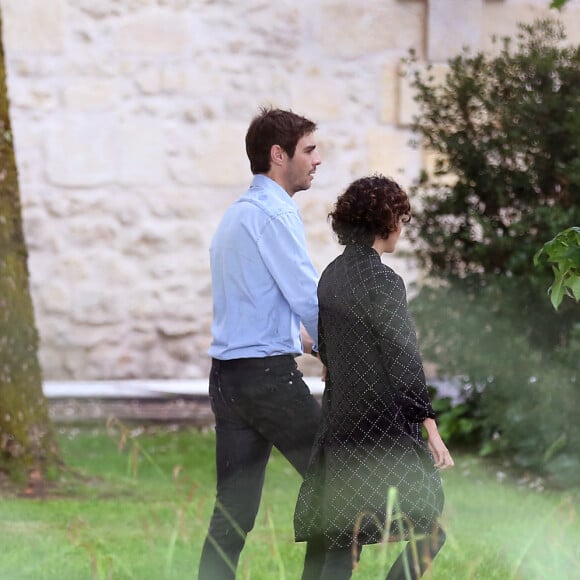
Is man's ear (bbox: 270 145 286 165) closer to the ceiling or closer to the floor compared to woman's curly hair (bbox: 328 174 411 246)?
closer to the ceiling

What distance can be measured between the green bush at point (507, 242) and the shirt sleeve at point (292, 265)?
2731 mm

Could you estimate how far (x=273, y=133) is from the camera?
13.4ft

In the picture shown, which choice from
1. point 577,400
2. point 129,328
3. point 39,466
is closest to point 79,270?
point 129,328

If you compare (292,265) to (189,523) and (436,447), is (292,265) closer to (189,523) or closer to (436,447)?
(436,447)

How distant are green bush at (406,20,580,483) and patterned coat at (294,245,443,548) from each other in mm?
2823

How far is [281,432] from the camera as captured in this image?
3.98 meters

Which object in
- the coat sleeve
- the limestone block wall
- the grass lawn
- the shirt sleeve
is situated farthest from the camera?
the limestone block wall

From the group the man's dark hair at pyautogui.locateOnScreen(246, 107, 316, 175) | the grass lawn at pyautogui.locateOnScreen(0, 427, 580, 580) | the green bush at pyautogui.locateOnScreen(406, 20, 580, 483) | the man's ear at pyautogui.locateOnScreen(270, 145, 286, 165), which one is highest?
the man's dark hair at pyautogui.locateOnScreen(246, 107, 316, 175)

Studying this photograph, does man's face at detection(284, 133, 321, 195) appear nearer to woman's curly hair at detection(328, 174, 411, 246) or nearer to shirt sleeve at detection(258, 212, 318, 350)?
shirt sleeve at detection(258, 212, 318, 350)

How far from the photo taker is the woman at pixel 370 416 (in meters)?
3.63

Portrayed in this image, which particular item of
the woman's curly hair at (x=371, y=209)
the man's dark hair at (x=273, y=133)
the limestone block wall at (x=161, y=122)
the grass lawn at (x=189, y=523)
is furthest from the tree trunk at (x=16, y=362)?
the woman's curly hair at (x=371, y=209)

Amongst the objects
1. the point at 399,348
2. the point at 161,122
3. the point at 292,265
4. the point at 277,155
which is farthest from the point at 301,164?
the point at 161,122

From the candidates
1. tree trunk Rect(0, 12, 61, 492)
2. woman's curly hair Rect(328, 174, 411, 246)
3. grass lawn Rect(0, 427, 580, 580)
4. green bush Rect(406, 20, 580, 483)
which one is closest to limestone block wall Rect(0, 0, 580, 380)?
grass lawn Rect(0, 427, 580, 580)

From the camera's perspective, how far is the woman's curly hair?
376 centimetres
